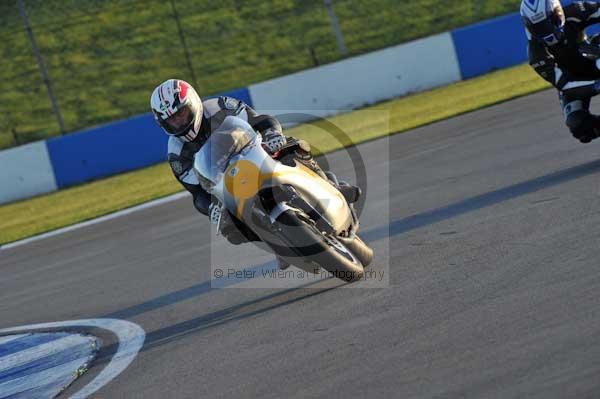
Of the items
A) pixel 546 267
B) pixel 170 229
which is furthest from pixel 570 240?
pixel 170 229

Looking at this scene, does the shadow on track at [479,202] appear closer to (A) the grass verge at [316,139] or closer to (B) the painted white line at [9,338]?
(B) the painted white line at [9,338]

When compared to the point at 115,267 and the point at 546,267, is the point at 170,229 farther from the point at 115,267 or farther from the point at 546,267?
the point at 546,267

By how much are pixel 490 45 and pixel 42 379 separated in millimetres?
17118

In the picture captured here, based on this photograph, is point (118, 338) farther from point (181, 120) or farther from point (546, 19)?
point (546, 19)

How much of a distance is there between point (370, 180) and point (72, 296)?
412cm

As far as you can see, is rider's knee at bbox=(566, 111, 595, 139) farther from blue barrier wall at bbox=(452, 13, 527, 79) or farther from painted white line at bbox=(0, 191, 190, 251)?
blue barrier wall at bbox=(452, 13, 527, 79)

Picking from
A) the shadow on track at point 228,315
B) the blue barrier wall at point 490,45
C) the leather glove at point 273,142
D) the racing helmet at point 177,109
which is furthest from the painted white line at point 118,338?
the blue barrier wall at point 490,45

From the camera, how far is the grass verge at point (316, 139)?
16.4m

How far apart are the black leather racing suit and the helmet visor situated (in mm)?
201

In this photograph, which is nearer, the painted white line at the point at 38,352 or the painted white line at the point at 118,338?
the painted white line at the point at 118,338

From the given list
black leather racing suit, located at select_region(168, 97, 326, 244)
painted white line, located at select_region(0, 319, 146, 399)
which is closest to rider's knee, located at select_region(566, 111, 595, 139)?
black leather racing suit, located at select_region(168, 97, 326, 244)

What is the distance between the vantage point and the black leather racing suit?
752 cm

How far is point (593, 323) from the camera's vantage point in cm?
484

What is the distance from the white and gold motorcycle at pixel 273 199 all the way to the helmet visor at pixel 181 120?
0.34 meters
